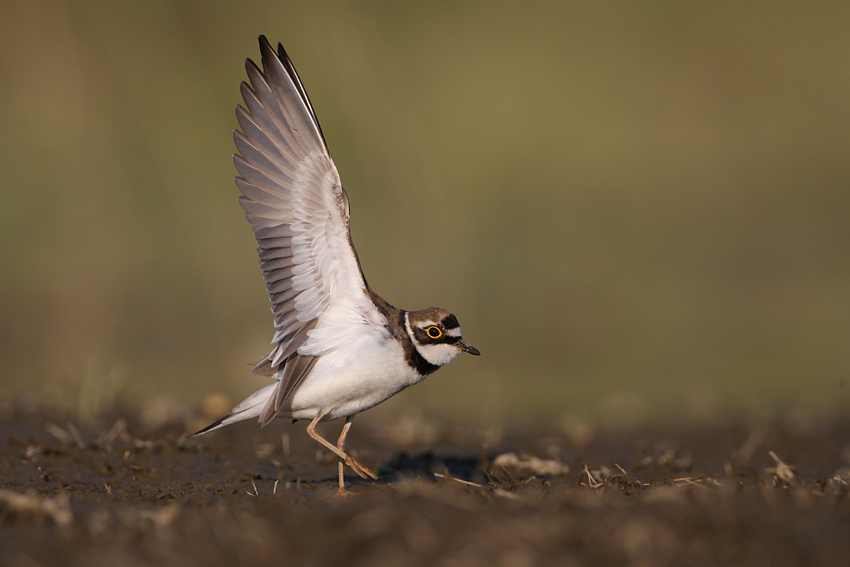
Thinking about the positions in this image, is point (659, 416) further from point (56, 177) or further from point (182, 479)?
point (56, 177)

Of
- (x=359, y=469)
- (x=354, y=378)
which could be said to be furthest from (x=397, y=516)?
(x=359, y=469)

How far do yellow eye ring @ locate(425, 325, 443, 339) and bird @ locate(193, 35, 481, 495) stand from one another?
0.14 meters

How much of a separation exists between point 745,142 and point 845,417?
33.8 feet

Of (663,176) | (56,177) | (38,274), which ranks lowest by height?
(663,176)

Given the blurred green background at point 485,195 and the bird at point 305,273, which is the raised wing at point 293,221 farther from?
the blurred green background at point 485,195

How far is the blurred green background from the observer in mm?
10281

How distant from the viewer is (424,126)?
15656 mm

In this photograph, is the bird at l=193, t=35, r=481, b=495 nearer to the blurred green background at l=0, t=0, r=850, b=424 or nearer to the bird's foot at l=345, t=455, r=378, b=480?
the bird's foot at l=345, t=455, r=378, b=480

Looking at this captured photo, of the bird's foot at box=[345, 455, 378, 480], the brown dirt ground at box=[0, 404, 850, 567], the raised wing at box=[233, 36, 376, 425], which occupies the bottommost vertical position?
the bird's foot at box=[345, 455, 378, 480]

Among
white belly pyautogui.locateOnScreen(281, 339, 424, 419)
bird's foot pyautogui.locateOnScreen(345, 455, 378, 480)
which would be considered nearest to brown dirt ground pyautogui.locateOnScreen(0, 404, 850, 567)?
bird's foot pyautogui.locateOnScreen(345, 455, 378, 480)

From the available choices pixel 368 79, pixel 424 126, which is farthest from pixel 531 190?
pixel 368 79

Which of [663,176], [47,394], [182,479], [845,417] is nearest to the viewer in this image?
[182,479]

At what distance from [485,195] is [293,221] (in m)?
10.1

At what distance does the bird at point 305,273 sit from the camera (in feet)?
19.2
